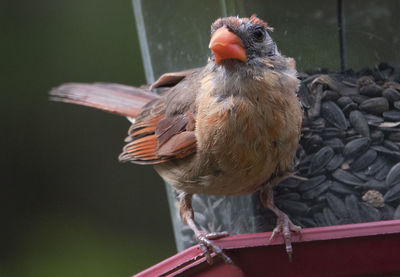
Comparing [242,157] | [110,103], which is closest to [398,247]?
[242,157]

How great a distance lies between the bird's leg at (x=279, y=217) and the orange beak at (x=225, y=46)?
1.89ft

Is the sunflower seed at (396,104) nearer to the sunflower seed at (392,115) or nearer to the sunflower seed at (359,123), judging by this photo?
the sunflower seed at (392,115)

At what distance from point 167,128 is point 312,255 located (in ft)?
3.14

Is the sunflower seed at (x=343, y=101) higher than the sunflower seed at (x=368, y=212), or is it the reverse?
the sunflower seed at (x=343, y=101)

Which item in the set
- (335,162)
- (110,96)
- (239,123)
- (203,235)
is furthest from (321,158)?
(110,96)

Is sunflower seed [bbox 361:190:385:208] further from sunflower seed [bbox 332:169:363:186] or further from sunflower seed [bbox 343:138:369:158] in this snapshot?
sunflower seed [bbox 343:138:369:158]

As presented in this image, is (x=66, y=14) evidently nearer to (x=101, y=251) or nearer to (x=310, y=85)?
(x=101, y=251)

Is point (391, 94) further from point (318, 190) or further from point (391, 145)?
point (318, 190)

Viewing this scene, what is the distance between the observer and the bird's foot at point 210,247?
2.40 m

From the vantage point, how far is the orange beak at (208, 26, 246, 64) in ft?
7.97

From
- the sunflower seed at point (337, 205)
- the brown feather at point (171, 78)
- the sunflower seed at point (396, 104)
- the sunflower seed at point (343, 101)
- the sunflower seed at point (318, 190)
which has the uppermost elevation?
the brown feather at point (171, 78)

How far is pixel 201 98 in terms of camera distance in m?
2.80

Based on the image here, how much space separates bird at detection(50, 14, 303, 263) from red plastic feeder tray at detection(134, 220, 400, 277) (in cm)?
5

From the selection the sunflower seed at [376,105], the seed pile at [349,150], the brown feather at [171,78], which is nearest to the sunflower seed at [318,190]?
the seed pile at [349,150]
